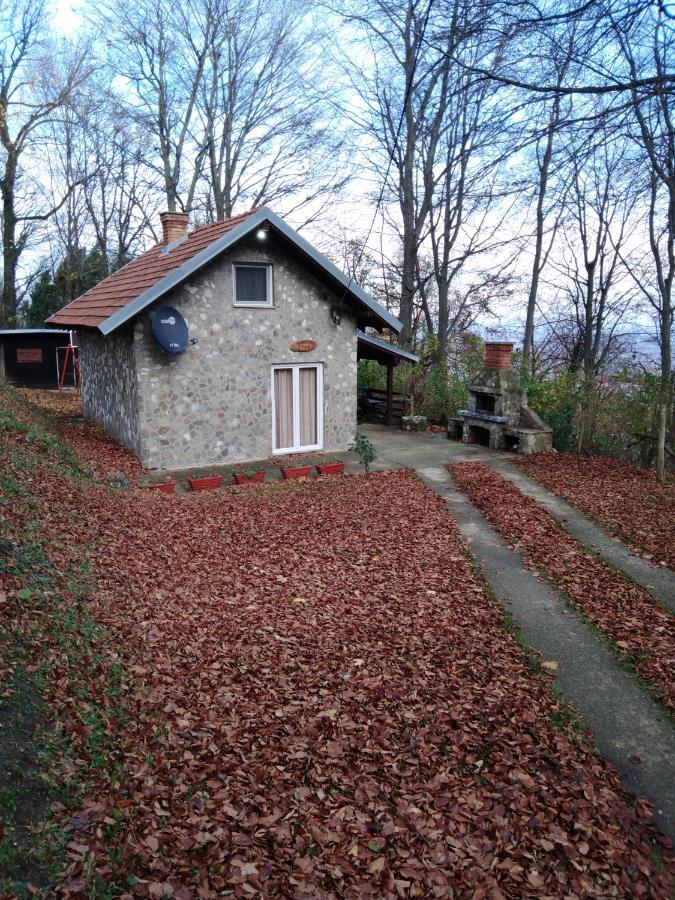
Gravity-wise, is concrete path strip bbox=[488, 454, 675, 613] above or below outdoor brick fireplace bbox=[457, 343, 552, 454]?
below

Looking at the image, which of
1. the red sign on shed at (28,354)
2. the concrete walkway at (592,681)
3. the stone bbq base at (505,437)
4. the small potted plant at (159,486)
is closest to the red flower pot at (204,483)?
the small potted plant at (159,486)

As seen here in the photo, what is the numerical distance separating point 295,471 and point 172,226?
7.40 m

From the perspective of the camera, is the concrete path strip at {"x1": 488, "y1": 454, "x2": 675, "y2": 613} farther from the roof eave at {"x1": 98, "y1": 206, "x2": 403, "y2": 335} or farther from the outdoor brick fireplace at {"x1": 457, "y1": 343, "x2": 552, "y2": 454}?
the roof eave at {"x1": 98, "y1": 206, "x2": 403, "y2": 335}

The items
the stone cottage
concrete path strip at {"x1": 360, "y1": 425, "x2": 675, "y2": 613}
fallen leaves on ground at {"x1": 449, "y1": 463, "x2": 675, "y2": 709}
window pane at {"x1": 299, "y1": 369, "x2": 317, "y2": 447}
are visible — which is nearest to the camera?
fallen leaves on ground at {"x1": 449, "y1": 463, "x2": 675, "y2": 709}

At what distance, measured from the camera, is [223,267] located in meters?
12.0

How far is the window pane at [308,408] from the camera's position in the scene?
531 inches

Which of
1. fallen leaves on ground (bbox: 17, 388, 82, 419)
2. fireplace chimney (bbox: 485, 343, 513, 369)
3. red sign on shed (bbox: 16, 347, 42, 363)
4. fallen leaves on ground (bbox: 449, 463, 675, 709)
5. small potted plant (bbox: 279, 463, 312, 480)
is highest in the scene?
red sign on shed (bbox: 16, 347, 42, 363)

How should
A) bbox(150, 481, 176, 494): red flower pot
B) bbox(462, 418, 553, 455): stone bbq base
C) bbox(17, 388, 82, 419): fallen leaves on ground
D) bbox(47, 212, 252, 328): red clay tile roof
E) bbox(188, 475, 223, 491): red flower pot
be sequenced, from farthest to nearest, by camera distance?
bbox(17, 388, 82, 419): fallen leaves on ground
bbox(462, 418, 553, 455): stone bbq base
bbox(47, 212, 252, 328): red clay tile roof
bbox(188, 475, 223, 491): red flower pot
bbox(150, 481, 176, 494): red flower pot

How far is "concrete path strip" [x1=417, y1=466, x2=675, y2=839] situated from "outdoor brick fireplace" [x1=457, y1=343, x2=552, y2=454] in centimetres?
726

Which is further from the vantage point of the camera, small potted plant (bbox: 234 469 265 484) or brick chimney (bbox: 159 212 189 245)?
brick chimney (bbox: 159 212 189 245)

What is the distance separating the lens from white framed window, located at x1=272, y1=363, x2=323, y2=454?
13.2 m

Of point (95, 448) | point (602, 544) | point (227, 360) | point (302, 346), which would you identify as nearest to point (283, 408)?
point (302, 346)

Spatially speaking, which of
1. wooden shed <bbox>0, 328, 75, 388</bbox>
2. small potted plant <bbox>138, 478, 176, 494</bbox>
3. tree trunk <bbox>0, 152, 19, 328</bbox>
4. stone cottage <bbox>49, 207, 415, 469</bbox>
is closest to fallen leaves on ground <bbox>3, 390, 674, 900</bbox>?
small potted plant <bbox>138, 478, 176, 494</bbox>

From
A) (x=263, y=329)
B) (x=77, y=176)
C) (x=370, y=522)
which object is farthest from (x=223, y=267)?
(x=77, y=176)
